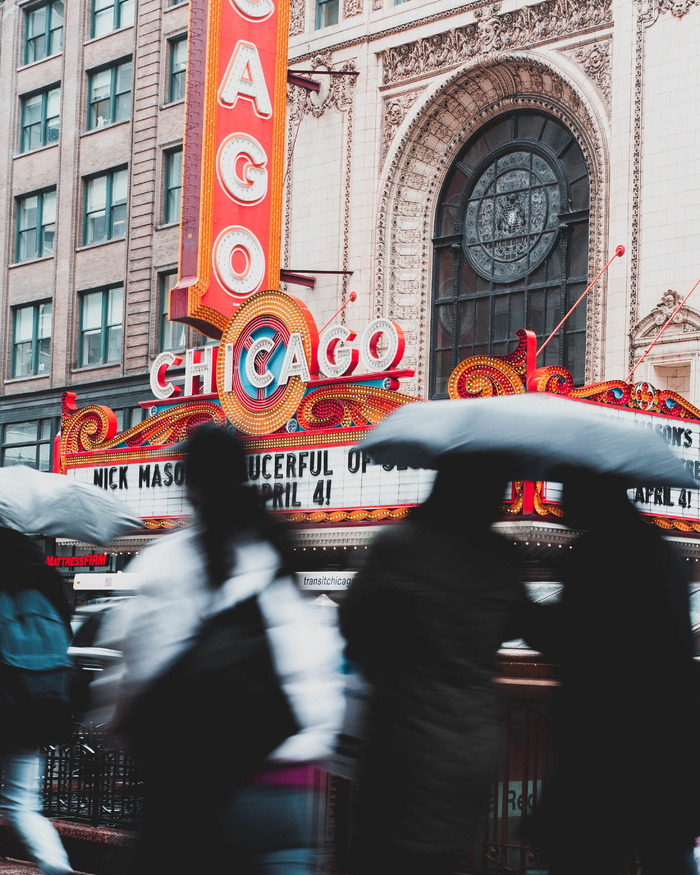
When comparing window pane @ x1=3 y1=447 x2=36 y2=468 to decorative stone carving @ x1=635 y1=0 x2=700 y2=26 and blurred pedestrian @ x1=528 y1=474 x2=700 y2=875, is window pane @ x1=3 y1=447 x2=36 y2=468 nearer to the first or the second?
decorative stone carving @ x1=635 y1=0 x2=700 y2=26

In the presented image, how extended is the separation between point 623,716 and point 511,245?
68.4ft

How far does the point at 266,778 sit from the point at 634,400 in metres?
11.5

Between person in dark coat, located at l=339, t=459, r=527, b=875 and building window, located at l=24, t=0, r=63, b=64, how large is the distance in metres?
35.2

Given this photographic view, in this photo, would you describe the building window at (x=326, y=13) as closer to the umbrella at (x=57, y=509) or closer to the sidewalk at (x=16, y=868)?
the umbrella at (x=57, y=509)

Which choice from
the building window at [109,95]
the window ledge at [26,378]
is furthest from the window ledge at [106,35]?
the window ledge at [26,378]

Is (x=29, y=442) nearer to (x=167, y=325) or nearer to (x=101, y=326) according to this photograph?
(x=101, y=326)

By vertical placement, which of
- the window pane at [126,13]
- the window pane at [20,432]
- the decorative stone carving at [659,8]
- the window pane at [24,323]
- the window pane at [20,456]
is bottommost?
the window pane at [20,456]

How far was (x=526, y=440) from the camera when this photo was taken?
455cm

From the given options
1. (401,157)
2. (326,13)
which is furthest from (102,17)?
(401,157)

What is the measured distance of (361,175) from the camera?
2559 centimetres

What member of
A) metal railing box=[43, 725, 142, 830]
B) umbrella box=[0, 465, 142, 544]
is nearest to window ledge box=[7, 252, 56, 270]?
metal railing box=[43, 725, 142, 830]

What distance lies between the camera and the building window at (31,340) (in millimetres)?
35478

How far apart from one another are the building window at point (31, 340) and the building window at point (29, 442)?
1.46m

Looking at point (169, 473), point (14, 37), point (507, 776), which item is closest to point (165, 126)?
point (14, 37)
